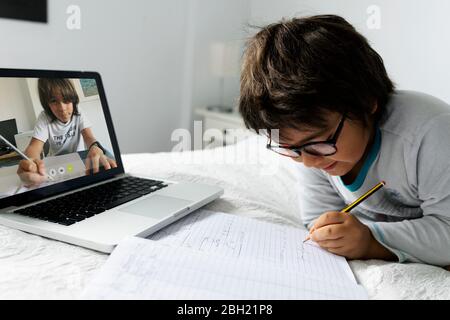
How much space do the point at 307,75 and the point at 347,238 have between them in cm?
25

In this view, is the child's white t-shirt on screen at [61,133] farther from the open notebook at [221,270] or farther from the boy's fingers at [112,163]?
the open notebook at [221,270]

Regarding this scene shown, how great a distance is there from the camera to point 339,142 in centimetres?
67

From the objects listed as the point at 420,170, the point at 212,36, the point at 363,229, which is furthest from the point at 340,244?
the point at 212,36

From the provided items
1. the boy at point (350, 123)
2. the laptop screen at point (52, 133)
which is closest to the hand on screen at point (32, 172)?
the laptop screen at point (52, 133)

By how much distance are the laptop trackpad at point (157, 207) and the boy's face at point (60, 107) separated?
0.24 metres

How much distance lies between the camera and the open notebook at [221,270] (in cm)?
45

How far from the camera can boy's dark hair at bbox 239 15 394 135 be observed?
620 mm

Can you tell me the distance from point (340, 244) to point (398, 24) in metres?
1.27

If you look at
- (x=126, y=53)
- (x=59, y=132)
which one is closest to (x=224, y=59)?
(x=126, y=53)

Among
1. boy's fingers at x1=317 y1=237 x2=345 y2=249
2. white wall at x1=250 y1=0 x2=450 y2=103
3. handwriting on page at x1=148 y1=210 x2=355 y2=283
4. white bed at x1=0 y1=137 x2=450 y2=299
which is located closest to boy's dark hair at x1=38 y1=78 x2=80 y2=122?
white bed at x1=0 y1=137 x2=450 y2=299

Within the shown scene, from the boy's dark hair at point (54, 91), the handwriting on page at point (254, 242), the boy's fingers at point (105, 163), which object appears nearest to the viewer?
the handwriting on page at point (254, 242)

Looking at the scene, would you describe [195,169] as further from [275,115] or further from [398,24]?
[398,24]

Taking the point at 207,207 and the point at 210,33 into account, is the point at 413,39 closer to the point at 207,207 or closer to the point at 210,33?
the point at 207,207

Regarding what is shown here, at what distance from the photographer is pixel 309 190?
34.3 inches
